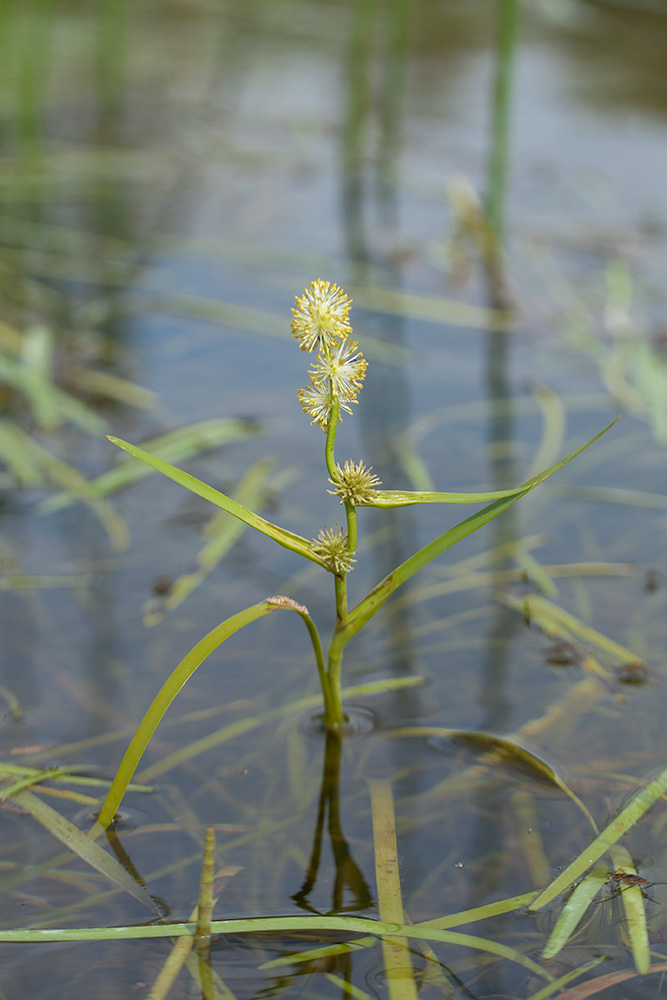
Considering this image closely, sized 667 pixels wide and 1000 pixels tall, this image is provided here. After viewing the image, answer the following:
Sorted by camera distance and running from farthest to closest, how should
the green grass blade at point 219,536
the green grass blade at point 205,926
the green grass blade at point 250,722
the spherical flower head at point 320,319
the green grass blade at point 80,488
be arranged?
1. the green grass blade at point 80,488
2. the green grass blade at point 219,536
3. the green grass blade at point 250,722
4. the spherical flower head at point 320,319
5. the green grass blade at point 205,926

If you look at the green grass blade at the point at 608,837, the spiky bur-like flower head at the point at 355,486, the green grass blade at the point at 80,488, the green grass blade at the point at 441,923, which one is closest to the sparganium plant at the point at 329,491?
the spiky bur-like flower head at the point at 355,486

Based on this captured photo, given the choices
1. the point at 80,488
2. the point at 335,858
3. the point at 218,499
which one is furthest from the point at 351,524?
the point at 80,488

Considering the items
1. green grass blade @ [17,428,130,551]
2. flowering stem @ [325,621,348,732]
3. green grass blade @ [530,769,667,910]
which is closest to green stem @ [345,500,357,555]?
flowering stem @ [325,621,348,732]

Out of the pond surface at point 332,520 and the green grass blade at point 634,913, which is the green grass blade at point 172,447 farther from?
the green grass blade at point 634,913

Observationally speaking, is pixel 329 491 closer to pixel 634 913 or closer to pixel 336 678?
pixel 336 678

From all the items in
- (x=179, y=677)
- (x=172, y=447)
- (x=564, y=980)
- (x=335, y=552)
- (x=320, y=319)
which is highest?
(x=320, y=319)

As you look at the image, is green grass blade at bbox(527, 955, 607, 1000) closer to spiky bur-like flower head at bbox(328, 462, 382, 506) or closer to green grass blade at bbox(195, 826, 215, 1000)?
green grass blade at bbox(195, 826, 215, 1000)

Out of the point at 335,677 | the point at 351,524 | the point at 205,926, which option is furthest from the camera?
the point at 335,677

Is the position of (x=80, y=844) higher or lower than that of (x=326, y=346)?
lower
